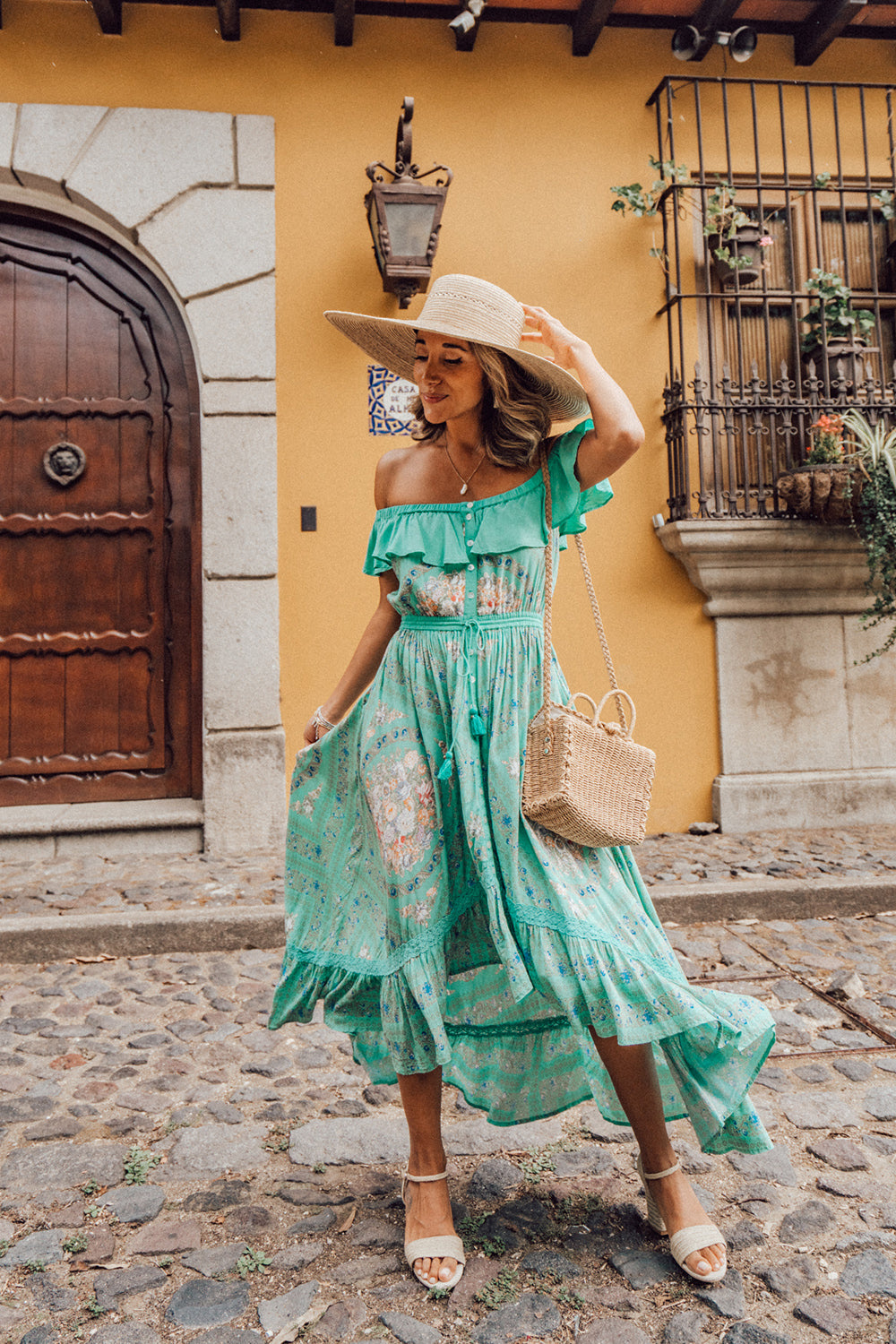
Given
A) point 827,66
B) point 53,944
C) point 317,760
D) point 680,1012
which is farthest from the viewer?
point 827,66

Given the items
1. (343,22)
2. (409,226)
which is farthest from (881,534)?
(343,22)

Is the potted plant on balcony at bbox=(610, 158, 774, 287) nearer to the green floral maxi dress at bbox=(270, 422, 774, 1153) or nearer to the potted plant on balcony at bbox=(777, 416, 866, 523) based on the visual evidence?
the potted plant on balcony at bbox=(777, 416, 866, 523)

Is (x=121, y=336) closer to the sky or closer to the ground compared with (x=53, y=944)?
closer to the sky

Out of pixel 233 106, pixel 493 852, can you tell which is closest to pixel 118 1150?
pixel 493 852

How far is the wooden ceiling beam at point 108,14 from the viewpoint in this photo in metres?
4.43

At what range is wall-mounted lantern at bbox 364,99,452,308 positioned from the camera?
4.38m

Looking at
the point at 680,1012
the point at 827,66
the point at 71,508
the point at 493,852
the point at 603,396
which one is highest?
the point at 827,66

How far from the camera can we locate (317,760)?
1.97m

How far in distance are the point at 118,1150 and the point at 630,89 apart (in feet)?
18.0

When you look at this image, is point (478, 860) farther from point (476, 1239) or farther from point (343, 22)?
point (343, 22)

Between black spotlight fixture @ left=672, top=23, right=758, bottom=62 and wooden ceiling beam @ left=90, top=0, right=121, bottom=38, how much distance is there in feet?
9.43

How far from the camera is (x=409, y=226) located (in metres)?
4.43

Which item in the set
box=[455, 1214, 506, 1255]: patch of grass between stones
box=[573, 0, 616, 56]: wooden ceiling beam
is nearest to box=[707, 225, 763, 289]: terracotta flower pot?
box=[573, 0, 616, 56]: wooden ceiling beam

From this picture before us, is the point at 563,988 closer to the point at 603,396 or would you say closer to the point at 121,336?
the point at 603,396
